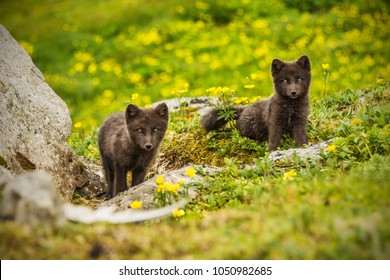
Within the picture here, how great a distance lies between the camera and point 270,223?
12.2 feet

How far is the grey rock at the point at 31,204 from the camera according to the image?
12.2ft

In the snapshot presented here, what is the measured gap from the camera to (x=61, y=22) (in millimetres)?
23188

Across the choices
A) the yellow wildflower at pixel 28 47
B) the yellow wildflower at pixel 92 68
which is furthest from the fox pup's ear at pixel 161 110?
the yellow wildflower at pixel 28 47

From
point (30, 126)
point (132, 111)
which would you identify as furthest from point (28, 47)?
point (30, 126)

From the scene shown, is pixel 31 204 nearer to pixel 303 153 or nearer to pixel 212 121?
pixel 303 153

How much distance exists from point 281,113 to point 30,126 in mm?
3539

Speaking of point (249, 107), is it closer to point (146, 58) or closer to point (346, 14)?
point (146, 58)

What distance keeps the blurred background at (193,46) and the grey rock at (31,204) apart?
8.84 meters

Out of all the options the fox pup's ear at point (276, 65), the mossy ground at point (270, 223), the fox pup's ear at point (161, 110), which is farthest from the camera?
the fox pup's ear at point (276, 65)

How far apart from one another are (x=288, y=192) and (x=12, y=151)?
3.28m

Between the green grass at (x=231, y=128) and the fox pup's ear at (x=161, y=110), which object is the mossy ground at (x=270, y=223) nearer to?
the green grass at (x=231, y=128)

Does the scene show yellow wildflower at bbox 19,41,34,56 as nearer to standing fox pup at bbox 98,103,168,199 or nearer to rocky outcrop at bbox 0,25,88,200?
rocky outcrop at bbox 0,25,88,200

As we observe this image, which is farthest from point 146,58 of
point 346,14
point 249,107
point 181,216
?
point 181,216

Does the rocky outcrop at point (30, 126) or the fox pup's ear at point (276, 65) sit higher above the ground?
the fox pup's ear at point (276, 65)
